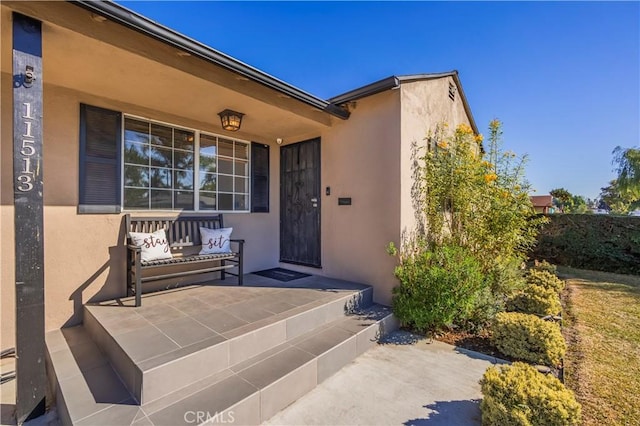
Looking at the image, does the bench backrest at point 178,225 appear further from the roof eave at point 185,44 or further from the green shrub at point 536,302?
the green shrub at point 536,302

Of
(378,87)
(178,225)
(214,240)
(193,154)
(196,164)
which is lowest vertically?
(214,240)

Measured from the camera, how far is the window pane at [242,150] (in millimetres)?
5465

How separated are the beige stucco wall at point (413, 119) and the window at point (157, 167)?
2.94 metres

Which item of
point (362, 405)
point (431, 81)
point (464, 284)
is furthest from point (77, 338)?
point (431, 81)

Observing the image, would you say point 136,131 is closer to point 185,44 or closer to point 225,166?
point 225,166

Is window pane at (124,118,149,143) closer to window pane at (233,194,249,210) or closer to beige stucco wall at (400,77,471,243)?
window pane at (233,194,249,210)

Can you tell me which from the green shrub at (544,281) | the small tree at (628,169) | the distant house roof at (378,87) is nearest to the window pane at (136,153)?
the distant house roof at (378,87)

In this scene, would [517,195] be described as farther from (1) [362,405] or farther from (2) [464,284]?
(1) [362,405]

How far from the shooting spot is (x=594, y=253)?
8242 mm

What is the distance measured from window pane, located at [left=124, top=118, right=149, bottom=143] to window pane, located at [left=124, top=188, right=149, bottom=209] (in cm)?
77

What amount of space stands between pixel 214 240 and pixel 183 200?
3.07 feet

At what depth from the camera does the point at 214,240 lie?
4.53 meters

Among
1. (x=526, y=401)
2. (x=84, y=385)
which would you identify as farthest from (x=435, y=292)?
(x=84, y=385)

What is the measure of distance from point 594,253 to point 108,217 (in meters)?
12.3
